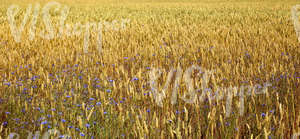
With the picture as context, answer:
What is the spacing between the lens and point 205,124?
7.38 feet

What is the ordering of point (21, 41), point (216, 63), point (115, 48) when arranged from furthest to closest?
1. point (21, 41)
2. point (115, 48)
3. point (216, 63)

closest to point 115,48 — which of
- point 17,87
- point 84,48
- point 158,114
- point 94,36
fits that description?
point 84,48

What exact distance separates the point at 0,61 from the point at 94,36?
2355mm

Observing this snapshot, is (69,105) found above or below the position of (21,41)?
below

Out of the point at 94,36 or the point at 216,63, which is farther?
the point at 94,36

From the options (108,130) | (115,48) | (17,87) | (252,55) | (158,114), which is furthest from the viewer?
(115,48)

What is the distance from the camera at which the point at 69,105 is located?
107 inches

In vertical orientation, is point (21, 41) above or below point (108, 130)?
above

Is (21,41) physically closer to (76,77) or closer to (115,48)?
(115,48)

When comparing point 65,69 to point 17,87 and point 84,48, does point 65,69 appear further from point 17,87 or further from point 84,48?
point 84,48

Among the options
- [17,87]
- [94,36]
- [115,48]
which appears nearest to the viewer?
[17,87]

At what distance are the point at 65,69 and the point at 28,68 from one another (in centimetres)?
48

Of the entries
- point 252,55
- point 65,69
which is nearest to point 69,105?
point 65,69

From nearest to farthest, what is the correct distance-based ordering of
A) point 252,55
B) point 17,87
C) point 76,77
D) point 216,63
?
point 17,87, point 76,77, point 216,63, point 252,55
